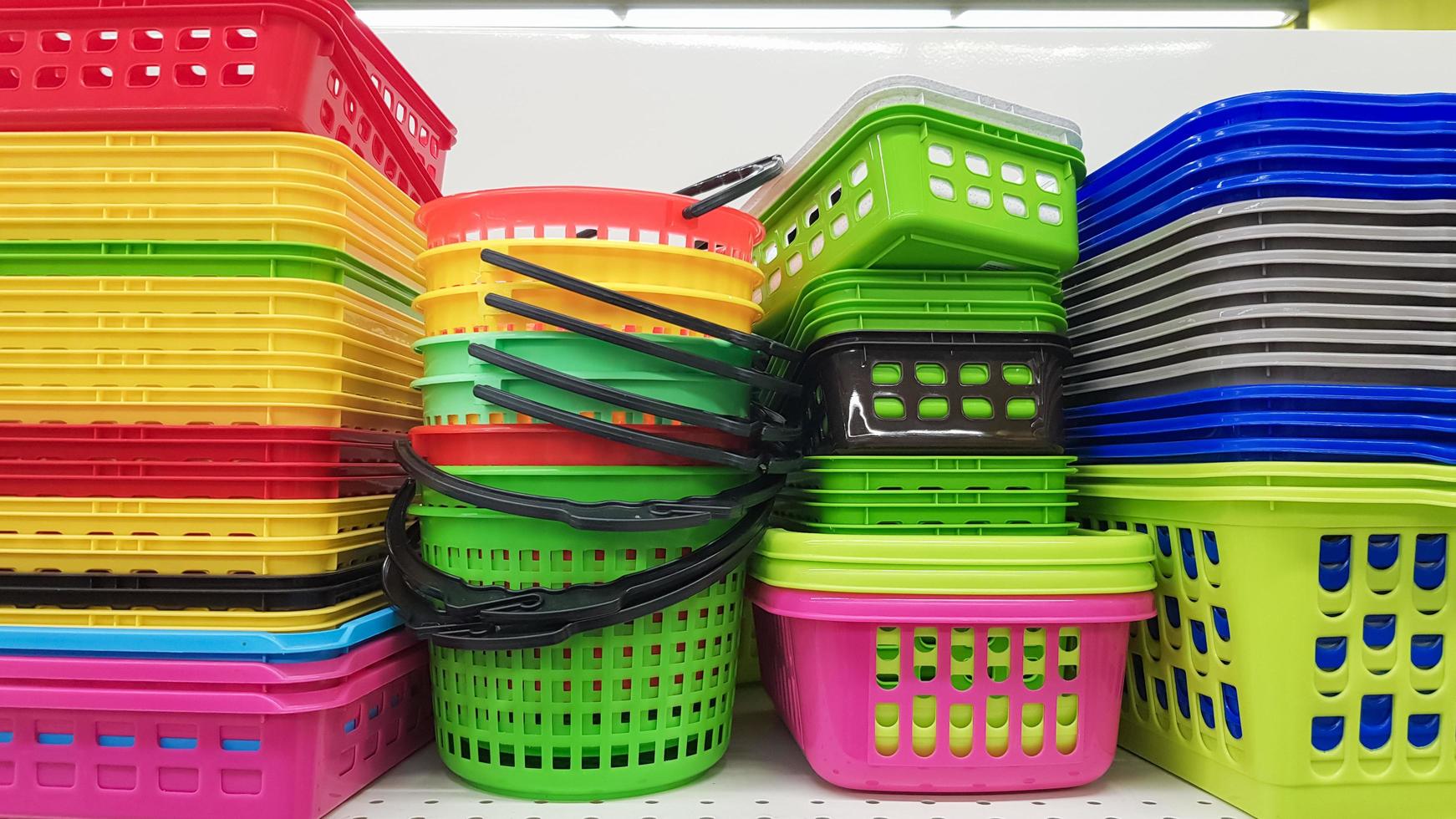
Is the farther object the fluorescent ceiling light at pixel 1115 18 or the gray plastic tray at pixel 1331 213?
the fluorescent ceiling light at pixel 1115 18

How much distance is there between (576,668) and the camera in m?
0.76

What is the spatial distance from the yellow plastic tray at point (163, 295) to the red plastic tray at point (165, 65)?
150 mm

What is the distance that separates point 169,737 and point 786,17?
8.83ft

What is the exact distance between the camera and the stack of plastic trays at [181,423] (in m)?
0.70

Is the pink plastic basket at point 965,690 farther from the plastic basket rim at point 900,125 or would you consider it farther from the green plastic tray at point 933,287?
the plastic basket rim at point 900,125

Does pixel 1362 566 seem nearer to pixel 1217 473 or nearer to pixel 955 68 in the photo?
pixel 1217 473

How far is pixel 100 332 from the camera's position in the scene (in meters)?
0.75

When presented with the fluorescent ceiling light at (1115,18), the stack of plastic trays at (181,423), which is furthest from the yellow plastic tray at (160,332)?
the fluorescent ceiling light at (1115,18)

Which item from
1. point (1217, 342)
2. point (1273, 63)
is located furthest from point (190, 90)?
point (1273, 63)

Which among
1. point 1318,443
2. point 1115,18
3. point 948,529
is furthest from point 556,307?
point 1115,18

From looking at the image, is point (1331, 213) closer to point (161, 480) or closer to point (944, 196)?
point (944, 196)

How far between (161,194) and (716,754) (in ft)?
2.45

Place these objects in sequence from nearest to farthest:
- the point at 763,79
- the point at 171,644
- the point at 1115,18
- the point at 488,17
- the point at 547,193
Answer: the point at 171,644, the point at 547,193, the point at 763,79, the point at 488,17, the point at 1115,18

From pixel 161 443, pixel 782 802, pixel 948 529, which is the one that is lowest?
pixel 782 802
